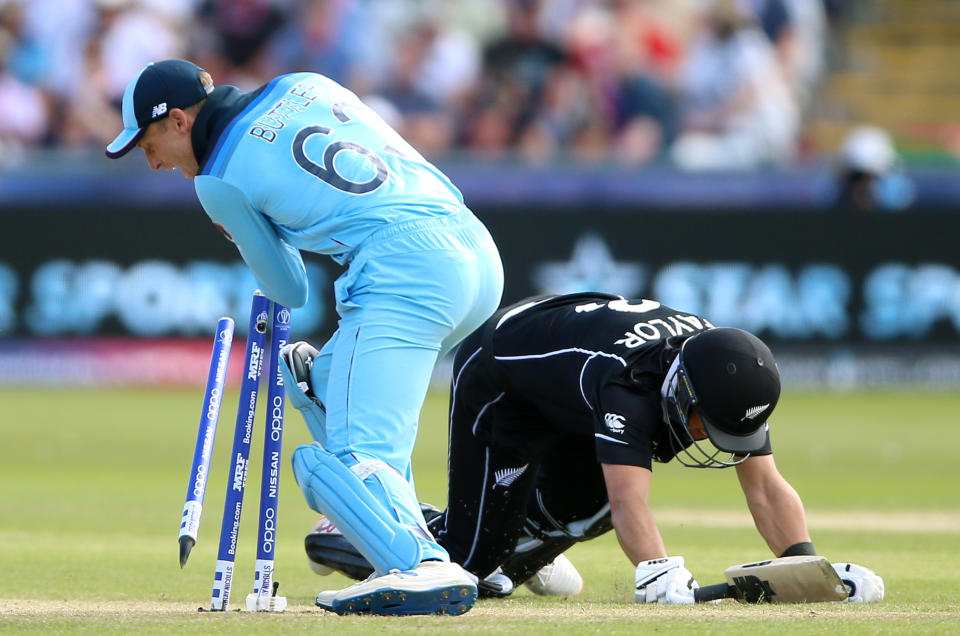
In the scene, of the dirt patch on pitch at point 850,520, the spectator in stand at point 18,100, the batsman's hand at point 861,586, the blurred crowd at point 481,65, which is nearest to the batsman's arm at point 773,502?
the batsman's hand at point 861,586

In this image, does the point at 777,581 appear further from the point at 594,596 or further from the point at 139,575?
the point at 139,575

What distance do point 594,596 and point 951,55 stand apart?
16211 millimetres

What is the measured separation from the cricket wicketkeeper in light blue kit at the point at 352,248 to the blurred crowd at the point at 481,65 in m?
11.7

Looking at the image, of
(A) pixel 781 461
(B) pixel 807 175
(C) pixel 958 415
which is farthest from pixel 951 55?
(A) pixel 781 461

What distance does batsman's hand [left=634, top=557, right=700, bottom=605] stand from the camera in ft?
16.5

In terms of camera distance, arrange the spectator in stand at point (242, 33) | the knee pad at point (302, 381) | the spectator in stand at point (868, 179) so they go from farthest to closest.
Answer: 1. the spectator in stand at point (242, 33)
2. the spectator in stand at point (868, 179)
3. the knee pad at point (302, 381)

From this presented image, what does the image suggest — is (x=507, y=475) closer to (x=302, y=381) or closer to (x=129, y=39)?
(x=302, y=381)

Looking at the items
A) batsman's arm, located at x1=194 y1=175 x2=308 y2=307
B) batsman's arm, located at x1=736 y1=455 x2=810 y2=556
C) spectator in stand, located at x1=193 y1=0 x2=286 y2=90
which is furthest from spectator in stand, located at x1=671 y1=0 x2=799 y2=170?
batsman's arm, located at x1=194 y1=175 x2=308 y2=307

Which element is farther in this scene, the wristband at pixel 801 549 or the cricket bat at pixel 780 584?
the wristband at pixel 801 549

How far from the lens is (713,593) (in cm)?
510

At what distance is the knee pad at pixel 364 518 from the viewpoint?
4.73 meters

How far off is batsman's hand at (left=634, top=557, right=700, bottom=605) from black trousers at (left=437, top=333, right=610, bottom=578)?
83 centimetres

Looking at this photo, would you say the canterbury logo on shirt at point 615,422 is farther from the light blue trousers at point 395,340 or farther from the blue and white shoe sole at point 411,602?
the blue and white shoe sole at point 411,602

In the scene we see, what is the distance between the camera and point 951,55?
66.6 feet
